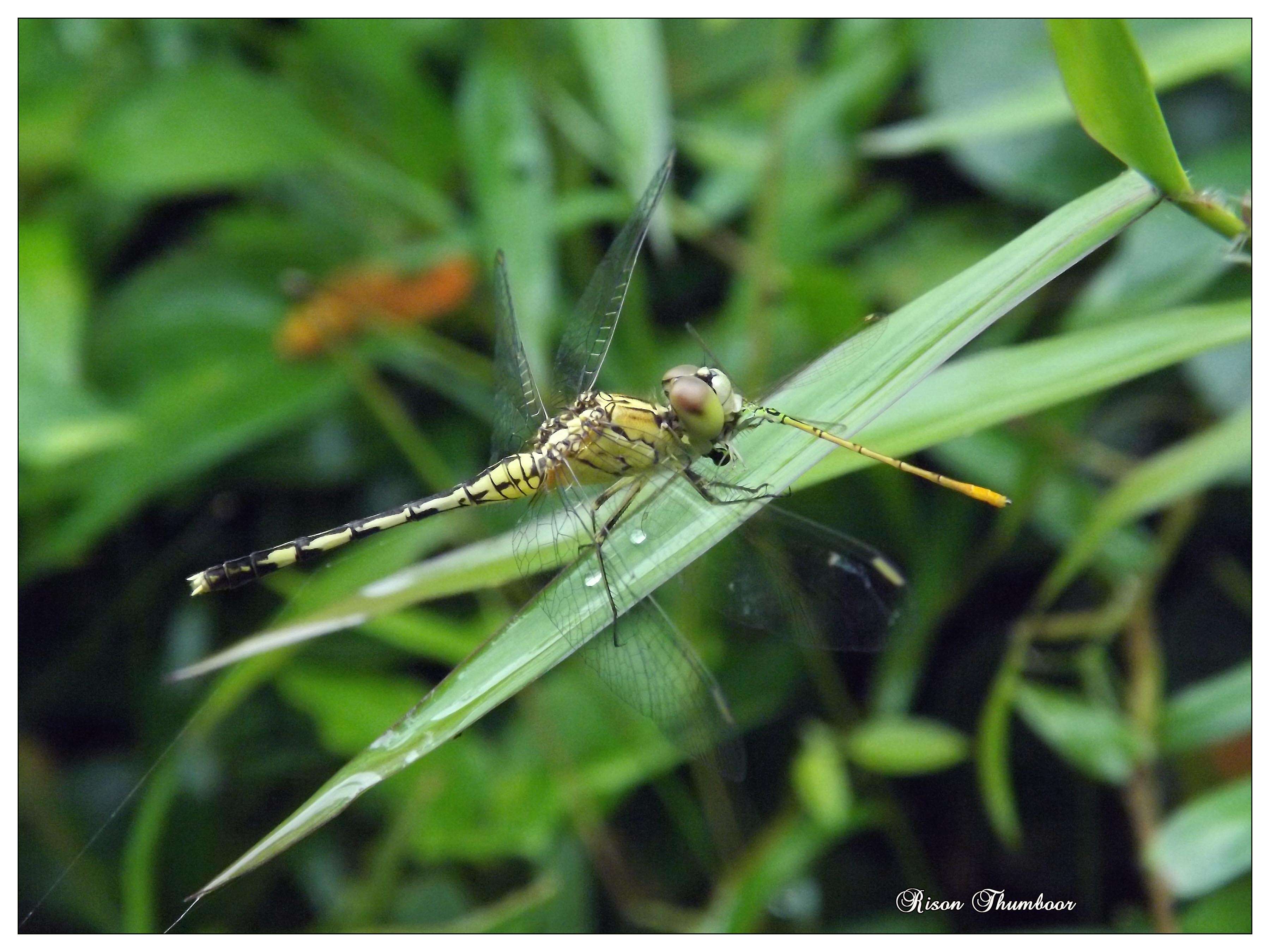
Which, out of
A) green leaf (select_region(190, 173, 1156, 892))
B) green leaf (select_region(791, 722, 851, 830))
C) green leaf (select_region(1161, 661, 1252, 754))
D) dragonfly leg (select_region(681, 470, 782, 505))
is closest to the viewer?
green leaf (select_region(190, 173, 1156, 892))

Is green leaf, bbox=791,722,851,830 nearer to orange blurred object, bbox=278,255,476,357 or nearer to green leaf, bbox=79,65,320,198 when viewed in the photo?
orange blurred object, bbox=278,255,476,357

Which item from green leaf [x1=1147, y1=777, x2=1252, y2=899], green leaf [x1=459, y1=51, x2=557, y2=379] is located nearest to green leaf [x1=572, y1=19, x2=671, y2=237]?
green leaf [x1=459, y1=51, x2=557, y2=379]

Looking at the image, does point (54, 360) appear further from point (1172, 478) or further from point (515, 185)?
point (1172, 478)

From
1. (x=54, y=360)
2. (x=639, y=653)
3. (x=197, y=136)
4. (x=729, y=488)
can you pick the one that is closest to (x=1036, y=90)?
(x=729, y=488)

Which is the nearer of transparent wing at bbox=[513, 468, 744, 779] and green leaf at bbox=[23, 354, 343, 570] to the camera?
transparent wing at bbox=[513, 468, 744, 779]

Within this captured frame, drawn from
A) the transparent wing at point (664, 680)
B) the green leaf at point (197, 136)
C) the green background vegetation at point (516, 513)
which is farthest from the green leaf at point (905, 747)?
the green leaf at point (197, 136)

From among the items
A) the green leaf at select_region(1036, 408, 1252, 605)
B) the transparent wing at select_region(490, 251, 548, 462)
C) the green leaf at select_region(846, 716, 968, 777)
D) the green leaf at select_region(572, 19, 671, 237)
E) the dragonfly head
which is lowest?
the green leaf at select_region(846, 716, 968, 777)

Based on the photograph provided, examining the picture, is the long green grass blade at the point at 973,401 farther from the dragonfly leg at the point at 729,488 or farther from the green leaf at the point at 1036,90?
the green leaf at the point at 1036,90

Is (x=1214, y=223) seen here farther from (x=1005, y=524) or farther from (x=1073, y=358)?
(x=1005, y=524)
